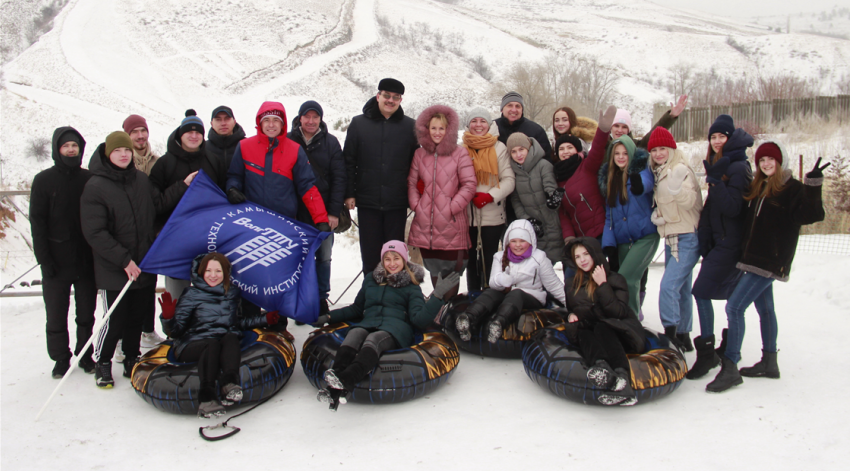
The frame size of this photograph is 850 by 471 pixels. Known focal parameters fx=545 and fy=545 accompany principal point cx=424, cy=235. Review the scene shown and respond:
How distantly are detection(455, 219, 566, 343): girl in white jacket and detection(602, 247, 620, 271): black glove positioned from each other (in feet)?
1.54

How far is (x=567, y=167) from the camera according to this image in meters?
4.82

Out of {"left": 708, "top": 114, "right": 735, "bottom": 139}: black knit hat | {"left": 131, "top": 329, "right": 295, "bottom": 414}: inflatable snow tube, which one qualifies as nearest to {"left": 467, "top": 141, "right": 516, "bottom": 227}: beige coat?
{"left": 708, "top": 114, "right": 735, "bottom": 139}: black knit hat

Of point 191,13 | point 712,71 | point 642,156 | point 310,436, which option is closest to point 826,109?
point 642,156

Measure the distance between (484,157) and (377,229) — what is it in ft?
3.81

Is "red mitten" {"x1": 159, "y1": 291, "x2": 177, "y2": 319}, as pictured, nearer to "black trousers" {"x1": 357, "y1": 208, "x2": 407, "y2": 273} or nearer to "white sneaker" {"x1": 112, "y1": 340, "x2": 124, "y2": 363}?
"white sneaker" {"x1": 112, "y1": 340, "x2": 124, "y2": 363}

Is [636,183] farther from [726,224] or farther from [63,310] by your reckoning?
[63,310]

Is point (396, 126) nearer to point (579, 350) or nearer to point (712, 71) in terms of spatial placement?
point (579, 350)

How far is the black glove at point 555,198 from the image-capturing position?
466 cm

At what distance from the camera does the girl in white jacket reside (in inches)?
167

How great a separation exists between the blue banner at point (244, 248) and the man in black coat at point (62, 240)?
600mm

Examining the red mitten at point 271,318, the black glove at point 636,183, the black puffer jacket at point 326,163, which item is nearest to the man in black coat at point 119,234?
the red mitten at point 271,318

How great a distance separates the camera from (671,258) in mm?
4285

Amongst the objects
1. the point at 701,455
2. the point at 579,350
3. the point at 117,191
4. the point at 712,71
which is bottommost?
the point at 701,455

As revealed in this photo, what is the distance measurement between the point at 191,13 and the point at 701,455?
1955 inches
